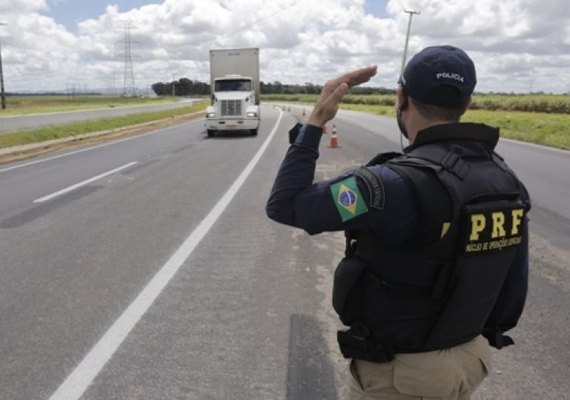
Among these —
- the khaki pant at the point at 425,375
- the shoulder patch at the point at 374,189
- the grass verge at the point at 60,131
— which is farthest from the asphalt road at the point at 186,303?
the grass verge at the point at 60,131

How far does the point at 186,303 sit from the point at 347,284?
3.14m

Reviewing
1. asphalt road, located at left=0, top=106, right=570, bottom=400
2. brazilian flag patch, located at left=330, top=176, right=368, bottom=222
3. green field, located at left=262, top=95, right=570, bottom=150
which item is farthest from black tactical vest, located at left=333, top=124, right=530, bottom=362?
asphalt road, located at left=0, top=106, right=570, bottom=400

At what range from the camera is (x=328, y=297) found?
4.89 metres

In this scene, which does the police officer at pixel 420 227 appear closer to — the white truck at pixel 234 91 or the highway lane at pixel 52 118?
the white truck at pixel 234 91

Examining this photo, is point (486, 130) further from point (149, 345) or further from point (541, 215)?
point (541, 215)

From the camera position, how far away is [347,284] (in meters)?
1.83

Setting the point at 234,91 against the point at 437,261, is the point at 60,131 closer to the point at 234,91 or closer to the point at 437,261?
the point at 234,91

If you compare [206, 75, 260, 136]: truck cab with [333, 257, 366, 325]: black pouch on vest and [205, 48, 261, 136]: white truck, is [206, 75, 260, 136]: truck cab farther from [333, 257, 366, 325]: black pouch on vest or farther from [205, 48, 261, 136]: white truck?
A: [333, 257, 366, 325]: black pouch on vest

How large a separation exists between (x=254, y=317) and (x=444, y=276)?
9.56ft

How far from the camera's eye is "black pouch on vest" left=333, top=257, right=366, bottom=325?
1.81 meters

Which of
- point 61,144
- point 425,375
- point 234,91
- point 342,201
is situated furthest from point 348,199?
point 234,91

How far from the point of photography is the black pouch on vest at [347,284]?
181cm

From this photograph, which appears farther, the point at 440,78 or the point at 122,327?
the point at 122,327

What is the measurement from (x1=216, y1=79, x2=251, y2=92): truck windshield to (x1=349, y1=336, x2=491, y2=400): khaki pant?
78.3ft
